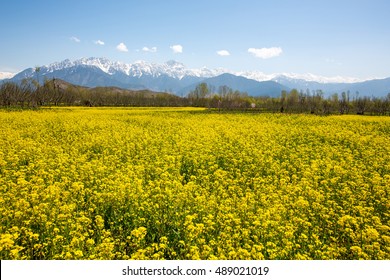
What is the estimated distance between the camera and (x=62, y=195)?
31.2 ft

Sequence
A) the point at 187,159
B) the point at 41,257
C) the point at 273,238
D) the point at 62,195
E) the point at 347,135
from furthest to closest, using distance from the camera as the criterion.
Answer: the point at 347,135, the point at 187,159, the point at 62,195, the point at 273,238, the point at 41,257

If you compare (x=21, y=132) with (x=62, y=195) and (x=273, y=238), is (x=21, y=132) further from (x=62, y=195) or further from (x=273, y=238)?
(x=273, y=238)

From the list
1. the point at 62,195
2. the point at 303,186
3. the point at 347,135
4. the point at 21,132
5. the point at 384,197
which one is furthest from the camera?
the point at 347,135

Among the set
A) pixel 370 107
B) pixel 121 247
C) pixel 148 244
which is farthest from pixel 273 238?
pixel 370 107

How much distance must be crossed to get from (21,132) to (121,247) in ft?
64.0

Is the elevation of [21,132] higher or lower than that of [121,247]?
higher

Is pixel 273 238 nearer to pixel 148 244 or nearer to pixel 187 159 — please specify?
pixel 148 244

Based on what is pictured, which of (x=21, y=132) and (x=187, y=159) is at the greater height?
(x=21, y=132)

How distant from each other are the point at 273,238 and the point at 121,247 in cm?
357

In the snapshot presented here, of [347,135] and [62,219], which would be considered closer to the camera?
[62,219]

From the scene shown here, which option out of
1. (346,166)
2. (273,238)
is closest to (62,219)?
(273,238)
